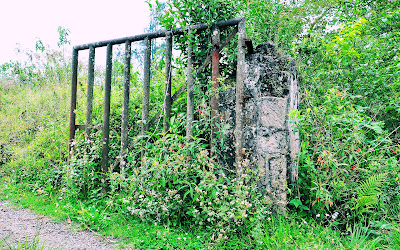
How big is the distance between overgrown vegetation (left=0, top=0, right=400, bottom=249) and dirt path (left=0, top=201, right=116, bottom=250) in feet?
0.75

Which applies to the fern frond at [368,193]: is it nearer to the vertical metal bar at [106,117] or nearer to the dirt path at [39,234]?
the dirt path at [39,234]

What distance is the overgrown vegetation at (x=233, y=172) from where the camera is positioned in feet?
10.0

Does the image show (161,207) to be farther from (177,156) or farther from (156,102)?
(156,102)

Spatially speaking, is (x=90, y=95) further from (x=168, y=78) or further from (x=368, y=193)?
(x=368, y=193)

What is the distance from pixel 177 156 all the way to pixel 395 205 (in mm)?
2691

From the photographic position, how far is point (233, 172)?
361 centimetres

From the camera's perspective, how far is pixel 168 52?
13.7 ft

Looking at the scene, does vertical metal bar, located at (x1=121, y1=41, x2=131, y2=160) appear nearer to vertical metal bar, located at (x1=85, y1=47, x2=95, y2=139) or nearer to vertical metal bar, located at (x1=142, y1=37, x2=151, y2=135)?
vertical metal bar, located at (x1=142, y1=37, x2=151, y2=135)

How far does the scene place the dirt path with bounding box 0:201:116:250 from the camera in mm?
3062

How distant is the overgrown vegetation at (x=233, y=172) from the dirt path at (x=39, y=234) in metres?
0.23

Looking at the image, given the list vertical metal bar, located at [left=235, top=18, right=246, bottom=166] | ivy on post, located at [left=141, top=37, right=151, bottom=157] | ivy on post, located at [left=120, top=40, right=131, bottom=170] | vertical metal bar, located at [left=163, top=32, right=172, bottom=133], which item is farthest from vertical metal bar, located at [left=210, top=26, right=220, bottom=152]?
ivy on post, located at [left=120, top=40, right=131, bottom=170]

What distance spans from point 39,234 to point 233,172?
2496 mm

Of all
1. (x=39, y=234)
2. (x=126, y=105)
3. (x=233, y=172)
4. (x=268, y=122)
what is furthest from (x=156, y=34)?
(x=39, y=234)

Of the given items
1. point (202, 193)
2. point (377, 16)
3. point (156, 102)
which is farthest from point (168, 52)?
point (377, 16)
